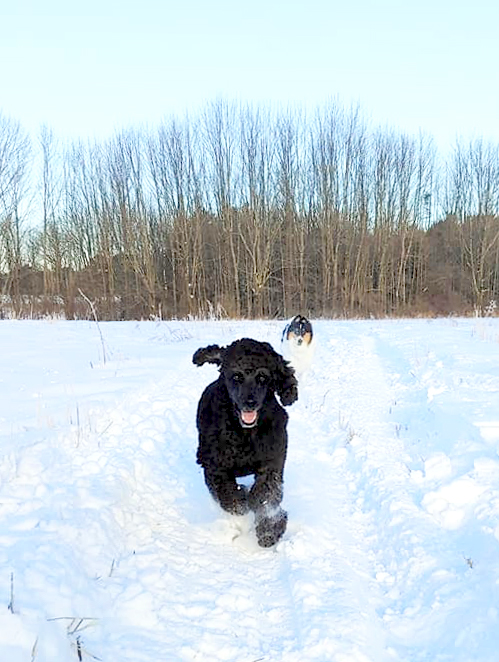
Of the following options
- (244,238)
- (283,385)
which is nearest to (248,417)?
(283,385)

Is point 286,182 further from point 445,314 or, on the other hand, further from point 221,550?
point 221,550

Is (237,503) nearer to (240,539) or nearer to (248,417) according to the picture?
(240,539)

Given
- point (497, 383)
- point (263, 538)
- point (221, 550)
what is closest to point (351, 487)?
point (263, 538)

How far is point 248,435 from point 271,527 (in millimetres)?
647

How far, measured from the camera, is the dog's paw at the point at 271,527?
3340mm

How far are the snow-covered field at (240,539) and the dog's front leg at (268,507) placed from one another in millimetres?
101

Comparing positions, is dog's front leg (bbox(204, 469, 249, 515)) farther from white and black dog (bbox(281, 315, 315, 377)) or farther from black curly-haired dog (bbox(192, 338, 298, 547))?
white and black dog (bbox(281, 315, 315, 377))

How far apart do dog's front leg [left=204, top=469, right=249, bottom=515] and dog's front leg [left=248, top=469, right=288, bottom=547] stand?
9cm

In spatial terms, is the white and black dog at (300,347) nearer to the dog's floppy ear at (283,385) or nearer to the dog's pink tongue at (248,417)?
the dog's floppy ear at (283,385)

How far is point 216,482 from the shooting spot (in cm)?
375

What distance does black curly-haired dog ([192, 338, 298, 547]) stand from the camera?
3613 mm

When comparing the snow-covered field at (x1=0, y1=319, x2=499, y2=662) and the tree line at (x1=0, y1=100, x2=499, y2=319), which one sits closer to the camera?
the snow-covered field at (x1=0, y1=319, x2=499, y2=662)

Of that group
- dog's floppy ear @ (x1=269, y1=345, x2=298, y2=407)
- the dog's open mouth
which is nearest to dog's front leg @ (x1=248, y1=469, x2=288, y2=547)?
the dog's open mouth

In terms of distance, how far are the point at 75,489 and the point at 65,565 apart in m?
1.01
